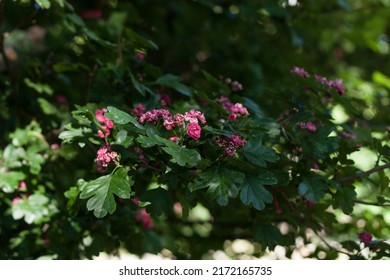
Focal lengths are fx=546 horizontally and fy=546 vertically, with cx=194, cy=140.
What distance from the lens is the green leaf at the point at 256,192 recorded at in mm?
1476

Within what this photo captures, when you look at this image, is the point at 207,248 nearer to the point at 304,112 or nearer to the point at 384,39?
the point at 304,112

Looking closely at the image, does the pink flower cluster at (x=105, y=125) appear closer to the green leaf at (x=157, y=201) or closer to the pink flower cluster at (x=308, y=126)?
the green leaf at (x=157, y=201)

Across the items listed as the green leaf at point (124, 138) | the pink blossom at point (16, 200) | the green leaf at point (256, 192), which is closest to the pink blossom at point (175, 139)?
the green leaf at point (124, 138)

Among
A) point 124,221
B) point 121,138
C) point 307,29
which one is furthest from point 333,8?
point 121,138

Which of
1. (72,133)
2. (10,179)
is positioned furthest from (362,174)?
(10,179)

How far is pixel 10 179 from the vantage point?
1934 mm

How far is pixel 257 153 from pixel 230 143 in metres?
0.10

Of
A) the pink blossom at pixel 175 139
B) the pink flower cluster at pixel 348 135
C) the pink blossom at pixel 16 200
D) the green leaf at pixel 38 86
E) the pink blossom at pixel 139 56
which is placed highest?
the pink blossom at pixel 175 139

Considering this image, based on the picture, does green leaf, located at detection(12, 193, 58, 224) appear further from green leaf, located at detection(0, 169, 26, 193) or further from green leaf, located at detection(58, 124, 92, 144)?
green leaf, located at detection(58, 124, 92, 144)

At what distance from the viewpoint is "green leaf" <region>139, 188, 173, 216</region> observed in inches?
63.2

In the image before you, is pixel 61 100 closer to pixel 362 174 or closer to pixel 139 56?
pixel 139 56

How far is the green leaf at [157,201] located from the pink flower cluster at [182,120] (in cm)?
23

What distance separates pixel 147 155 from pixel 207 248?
1.18 m

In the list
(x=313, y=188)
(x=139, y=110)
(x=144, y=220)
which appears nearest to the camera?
(x=313, y=188)
